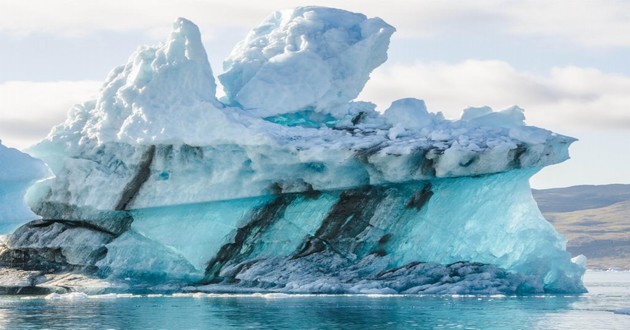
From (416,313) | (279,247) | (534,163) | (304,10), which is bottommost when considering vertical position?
(416,313)

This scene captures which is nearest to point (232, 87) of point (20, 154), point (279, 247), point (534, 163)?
point (279, 247)

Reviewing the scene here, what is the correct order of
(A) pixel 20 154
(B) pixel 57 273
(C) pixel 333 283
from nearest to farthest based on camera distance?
(A) pixel 20 154 → (C) pixel 333 283 → (B) pixel 57 273

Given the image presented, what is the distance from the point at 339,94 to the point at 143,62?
7.49 m

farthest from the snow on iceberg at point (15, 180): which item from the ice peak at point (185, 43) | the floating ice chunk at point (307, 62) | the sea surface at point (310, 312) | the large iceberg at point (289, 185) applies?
the floating ice chunk at point (307, 62)

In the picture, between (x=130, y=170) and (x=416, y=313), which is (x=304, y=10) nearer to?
(x=130, y=170)

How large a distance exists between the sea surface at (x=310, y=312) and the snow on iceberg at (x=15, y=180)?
9.33 feet

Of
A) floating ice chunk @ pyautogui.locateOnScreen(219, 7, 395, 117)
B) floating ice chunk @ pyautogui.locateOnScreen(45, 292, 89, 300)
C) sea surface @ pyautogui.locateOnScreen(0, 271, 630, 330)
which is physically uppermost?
floating ice chunk @ pyautogui.locateOnScreen(219, 7, 395, 117)

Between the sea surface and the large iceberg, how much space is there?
2004 mm

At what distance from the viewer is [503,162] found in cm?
3591

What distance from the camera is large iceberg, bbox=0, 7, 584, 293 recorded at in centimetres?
3650

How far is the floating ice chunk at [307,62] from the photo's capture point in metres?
38.8

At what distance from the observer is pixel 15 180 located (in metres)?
34.1

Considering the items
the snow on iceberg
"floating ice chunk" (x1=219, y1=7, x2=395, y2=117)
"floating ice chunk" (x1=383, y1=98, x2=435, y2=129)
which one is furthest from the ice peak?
"floating ice chunk" (x1=383, y1=98, x2=435, y2=129)

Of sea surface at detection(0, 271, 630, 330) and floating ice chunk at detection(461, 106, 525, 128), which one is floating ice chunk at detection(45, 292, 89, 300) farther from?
floating ice chunk at detection(461, 106, 525, 128)
